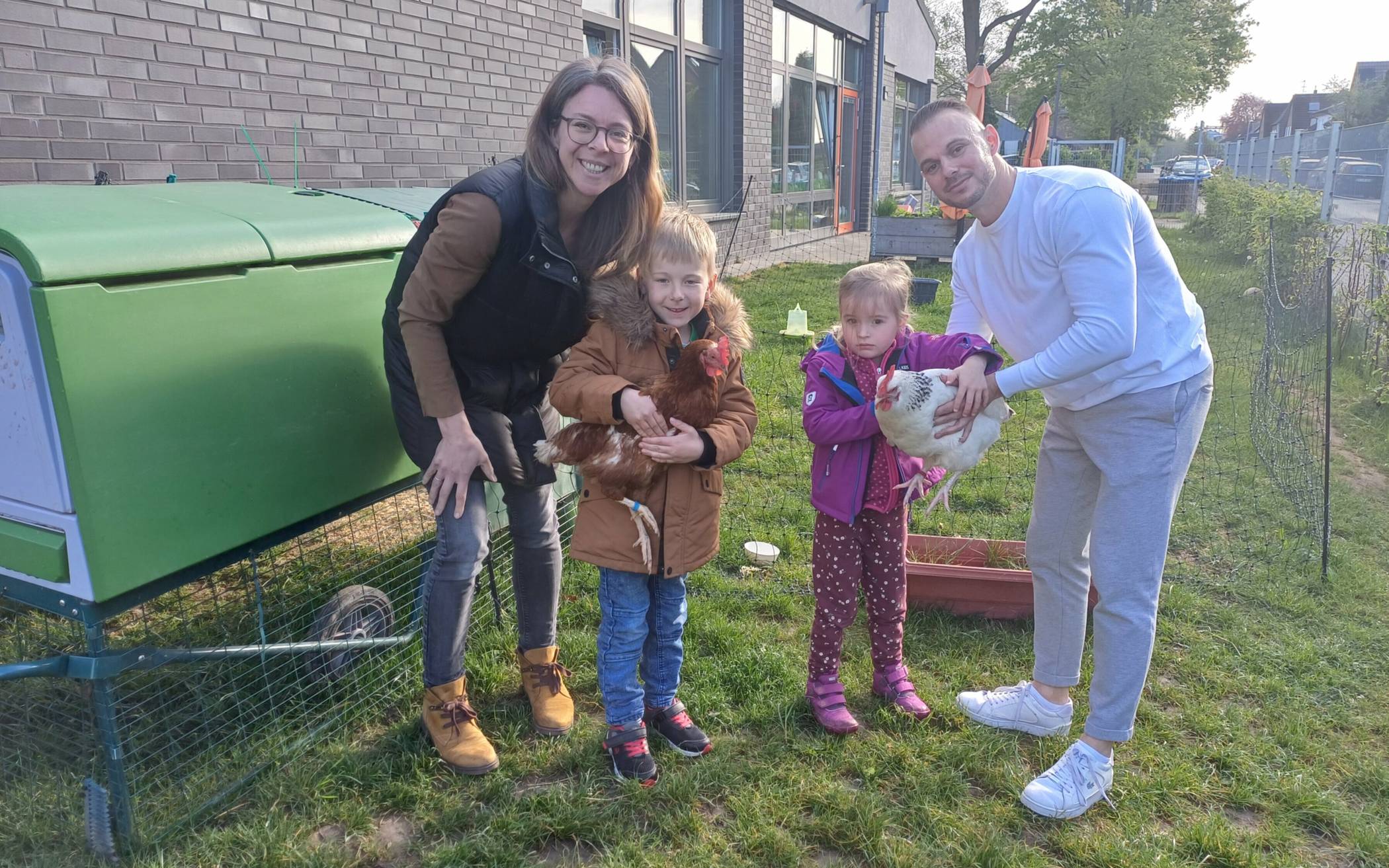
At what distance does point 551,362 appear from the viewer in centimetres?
263

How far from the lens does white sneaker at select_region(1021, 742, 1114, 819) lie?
2361 millimetres

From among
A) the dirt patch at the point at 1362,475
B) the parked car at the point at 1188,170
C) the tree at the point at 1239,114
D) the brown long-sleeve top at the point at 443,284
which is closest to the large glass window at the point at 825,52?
the dirt patch at the point at 1362,475

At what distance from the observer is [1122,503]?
229cm

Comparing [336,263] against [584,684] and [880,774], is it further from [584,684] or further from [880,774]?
[880,774]

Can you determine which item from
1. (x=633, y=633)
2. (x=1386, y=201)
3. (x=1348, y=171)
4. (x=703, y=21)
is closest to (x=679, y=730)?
(x=633, y=633)

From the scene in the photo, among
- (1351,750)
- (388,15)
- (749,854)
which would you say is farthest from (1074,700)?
(388,15)

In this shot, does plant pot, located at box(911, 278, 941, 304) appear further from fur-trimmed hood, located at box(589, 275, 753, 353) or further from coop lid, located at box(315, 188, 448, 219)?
fur-trimmed hood, located at box(589, 275, 753, 353)

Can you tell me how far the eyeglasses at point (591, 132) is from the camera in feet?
7.28

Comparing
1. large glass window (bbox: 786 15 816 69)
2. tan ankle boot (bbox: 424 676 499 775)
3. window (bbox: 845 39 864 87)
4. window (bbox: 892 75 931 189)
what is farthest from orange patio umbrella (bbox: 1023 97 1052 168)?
tan ankle boot (bbox: 424 676 499 775)

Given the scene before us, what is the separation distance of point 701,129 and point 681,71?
1.03 metres

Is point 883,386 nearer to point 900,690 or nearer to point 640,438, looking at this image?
point 640,438

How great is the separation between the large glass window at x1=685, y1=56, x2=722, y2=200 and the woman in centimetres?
845

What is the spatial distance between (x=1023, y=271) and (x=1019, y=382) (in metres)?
0.34

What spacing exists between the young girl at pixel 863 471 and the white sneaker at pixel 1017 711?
16 centimetres
